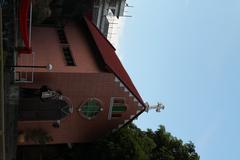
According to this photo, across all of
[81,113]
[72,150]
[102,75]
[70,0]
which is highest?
[70,0]

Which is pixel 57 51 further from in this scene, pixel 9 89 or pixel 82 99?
pixel 9 89

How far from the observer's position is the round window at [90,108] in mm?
30141

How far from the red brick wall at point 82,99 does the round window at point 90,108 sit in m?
0.28

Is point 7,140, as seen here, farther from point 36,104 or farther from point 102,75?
point 102,75

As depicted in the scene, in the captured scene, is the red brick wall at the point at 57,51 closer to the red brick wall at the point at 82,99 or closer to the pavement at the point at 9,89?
the red brick wall at the point at 82,99

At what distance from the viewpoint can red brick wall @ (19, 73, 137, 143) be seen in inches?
1125

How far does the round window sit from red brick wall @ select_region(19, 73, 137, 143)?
0.93 feet

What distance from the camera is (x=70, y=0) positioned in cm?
3634

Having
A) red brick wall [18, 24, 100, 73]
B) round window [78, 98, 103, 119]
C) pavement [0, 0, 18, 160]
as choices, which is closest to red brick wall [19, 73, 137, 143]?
round window [78, 98, 103, 119]

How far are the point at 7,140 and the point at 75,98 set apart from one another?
5.94 m

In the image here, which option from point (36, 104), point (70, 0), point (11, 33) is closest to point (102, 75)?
point (36, 104)

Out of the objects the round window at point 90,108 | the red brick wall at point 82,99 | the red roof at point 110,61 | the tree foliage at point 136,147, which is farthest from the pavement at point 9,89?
the tree foliage at point 136,147

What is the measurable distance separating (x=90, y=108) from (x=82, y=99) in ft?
3.33

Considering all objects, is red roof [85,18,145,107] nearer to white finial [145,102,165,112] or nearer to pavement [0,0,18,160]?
white finial [145,102,165,112]
